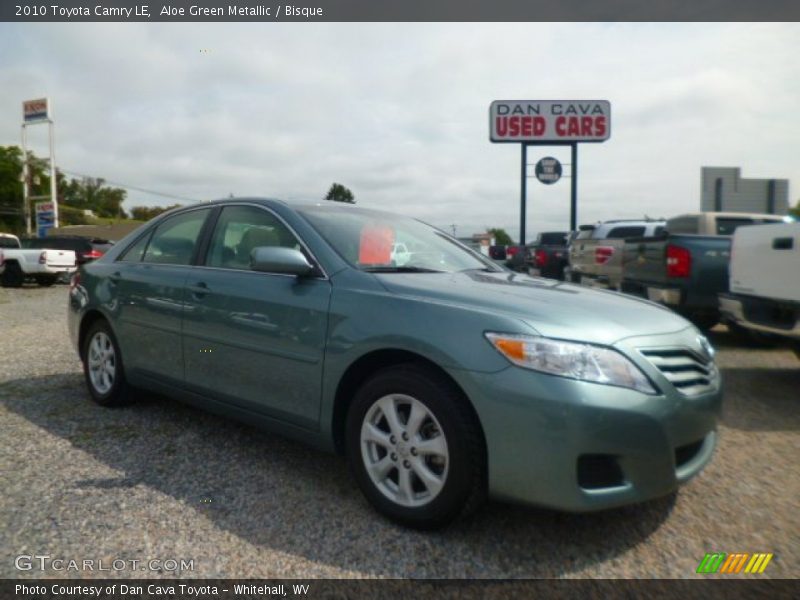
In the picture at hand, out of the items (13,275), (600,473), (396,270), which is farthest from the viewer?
(13,275)

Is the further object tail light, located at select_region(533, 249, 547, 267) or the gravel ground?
tail light, located at select_region(533, 249, 547, 267)

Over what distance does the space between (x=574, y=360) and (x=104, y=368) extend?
3.60 meters

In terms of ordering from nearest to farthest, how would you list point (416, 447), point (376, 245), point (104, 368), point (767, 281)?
1. point (416, 447)
2. point (376, 245)
3. point (104, 368)
4. point (767, 281)

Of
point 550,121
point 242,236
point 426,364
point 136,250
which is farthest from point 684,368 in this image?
point 550,121

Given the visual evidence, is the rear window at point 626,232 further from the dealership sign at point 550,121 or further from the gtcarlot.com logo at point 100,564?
the gtcarlot.com logo at point 100,564

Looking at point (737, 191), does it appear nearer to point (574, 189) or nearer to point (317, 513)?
point (574, 189)

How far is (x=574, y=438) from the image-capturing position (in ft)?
7.76

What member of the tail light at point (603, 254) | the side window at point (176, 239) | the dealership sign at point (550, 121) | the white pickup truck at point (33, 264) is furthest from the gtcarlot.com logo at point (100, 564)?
the dealership sign at point (550, 121)

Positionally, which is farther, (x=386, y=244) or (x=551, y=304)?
(x=386, y=244)

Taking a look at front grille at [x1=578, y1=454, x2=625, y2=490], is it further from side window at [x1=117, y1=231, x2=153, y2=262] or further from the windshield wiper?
side window at [x1=117, y1=231, x2=153, y2=262]

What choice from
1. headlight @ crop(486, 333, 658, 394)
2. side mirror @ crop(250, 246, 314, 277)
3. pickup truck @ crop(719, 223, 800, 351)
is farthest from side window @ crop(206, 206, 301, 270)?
pickup truck @ crop(719, 223, 800, 351)

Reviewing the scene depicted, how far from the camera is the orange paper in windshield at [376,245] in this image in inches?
133

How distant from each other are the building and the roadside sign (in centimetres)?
637

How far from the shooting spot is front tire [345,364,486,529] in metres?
2.54
